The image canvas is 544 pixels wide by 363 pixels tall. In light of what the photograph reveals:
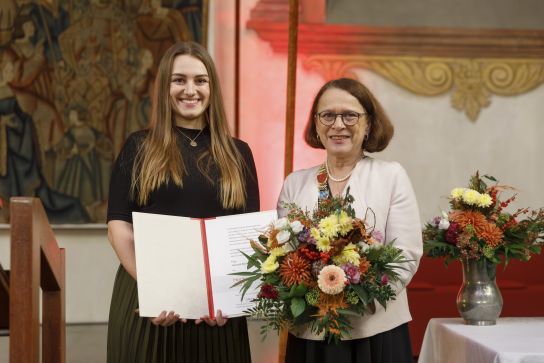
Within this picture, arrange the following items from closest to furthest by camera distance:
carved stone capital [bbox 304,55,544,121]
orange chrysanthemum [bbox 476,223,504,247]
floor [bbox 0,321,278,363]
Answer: orange chrysanthemum [bbox 476,223,504,247]
floor [bbox 0,321,278,363]
carved stone capital [bbox 304,55,544,121]

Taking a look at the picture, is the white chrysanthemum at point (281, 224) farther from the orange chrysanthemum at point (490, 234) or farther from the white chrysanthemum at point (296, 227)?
the orange chrysanthemum at point (490, 234)

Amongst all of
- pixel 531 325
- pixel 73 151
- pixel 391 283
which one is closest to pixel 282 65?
pixel 73 151

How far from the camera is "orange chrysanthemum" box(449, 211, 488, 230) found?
11.7ft

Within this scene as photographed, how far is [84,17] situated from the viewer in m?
8.55

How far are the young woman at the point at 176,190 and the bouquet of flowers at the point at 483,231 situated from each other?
1.00 meters

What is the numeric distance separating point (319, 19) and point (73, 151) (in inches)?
115

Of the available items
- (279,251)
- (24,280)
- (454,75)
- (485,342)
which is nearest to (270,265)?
(279,251)

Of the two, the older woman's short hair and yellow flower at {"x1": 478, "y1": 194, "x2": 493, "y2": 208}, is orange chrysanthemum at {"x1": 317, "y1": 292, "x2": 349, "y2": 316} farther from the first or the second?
yellow flower at {"x1": 478, "y1": 194, "x2": 493, "y2": 208}

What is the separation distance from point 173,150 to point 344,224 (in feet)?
2.47

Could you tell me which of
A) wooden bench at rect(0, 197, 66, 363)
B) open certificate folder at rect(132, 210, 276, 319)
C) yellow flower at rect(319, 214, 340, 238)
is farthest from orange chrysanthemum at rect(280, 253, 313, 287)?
wooden bench at rect(0, 197, 66, 363)

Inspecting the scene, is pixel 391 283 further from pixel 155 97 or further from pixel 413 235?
pixel 155 97

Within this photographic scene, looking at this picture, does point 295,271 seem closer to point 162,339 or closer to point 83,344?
point 162,339

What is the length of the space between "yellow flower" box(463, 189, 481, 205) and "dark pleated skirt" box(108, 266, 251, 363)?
48.3 inches

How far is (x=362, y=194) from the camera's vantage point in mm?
2951
